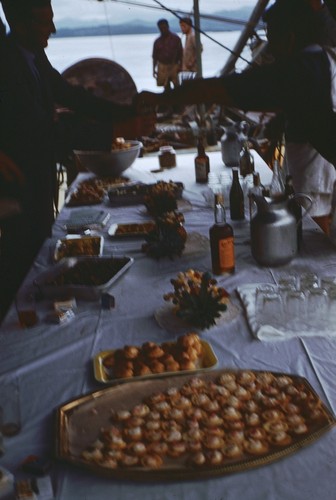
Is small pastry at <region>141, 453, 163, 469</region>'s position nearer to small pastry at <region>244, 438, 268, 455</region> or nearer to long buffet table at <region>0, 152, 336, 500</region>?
long buffet table at <region>0, 152, 336, 500</region>

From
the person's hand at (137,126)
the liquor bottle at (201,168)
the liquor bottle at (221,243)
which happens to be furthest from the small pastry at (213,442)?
the person's hand at (137,126)

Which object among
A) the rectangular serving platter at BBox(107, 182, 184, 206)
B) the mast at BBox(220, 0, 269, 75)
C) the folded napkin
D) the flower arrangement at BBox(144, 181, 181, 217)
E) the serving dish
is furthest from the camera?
the mast at BBox(220, 0, 269, 75)

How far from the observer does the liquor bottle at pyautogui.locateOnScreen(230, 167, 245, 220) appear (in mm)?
2139

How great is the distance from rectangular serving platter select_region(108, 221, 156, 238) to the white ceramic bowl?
81 cm

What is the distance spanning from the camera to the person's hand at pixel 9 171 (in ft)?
6.68

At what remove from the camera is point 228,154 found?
9.88ft

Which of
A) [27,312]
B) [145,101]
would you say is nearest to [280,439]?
[27,312]

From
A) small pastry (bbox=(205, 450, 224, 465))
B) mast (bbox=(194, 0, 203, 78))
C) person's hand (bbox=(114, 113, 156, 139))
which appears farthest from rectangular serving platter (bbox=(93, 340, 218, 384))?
mast (bbox=(194, 0, 203, 78))

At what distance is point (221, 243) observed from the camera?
63.1 inches

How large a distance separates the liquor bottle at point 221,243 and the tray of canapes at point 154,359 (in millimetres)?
459

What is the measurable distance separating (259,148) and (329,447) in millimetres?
2882

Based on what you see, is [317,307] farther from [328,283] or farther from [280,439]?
[280,439]

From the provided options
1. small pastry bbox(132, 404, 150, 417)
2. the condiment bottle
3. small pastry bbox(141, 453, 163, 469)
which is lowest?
the condiment bottle

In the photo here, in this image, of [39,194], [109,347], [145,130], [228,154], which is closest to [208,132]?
[228,154]
